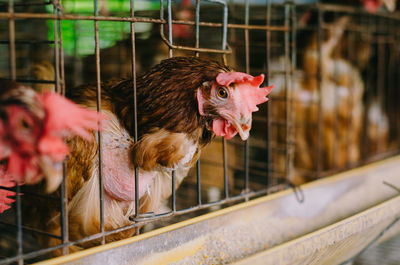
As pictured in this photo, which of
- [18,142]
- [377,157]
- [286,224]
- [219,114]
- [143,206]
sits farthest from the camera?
[377,157]

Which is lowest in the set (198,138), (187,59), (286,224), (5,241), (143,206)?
(5,241)

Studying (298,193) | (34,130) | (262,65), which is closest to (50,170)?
(34,130)

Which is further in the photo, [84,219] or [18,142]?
[84,219]

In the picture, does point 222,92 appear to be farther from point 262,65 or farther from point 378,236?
point 262,65

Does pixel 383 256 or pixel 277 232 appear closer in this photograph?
pixel 277 232

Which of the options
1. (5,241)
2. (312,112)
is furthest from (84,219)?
(312,112)

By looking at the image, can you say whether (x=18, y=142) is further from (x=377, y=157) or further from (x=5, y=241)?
(x=377, y=157)

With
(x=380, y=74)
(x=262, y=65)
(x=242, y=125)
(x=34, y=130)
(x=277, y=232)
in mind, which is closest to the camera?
(x=34, y=130)

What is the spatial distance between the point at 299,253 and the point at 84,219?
0.52m

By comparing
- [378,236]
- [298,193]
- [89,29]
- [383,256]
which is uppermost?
[89,29]

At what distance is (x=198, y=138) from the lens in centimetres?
103

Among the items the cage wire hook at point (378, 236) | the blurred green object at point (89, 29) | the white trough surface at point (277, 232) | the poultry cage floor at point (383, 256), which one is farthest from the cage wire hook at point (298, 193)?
the blurred green object at point (89, 29)

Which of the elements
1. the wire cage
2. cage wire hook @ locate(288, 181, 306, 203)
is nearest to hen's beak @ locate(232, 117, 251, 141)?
cage wire hook @ locate(288, 181, 306, 203)

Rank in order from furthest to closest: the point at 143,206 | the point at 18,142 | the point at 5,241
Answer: the point at 5,241 → the point at 143,206 → the point at 18,142
